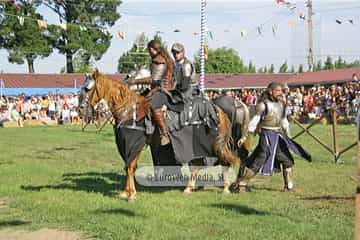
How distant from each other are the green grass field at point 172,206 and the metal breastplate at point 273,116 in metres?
1.12

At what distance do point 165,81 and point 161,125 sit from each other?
707mm

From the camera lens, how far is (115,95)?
30.3 ft

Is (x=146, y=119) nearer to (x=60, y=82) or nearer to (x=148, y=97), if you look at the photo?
(x=148, y=97)

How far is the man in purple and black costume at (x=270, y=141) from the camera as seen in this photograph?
31.9 feet

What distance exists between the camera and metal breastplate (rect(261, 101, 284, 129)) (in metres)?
9.72

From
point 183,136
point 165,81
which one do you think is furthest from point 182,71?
point 183,136

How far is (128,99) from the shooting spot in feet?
30.4

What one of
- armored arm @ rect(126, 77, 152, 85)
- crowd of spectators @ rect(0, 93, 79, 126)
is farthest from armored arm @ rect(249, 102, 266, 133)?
crowd of spectators @ rect(0, 93, 79, 126)

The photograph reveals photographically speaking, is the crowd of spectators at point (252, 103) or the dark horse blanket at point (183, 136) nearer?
the dark horse blanket at point (183, 136)

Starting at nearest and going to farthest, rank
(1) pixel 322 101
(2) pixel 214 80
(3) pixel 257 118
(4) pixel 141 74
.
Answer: (4) pixel 141 74
(3) pixel 257 118
(1) pixel 322 101
(2) pixel 214 80

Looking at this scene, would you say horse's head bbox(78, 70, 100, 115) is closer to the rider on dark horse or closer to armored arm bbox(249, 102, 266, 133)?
the rider on dark horse

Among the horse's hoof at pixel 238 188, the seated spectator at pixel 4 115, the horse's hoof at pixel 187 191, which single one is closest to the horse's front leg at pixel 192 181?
the horse's hoof at pixel 187 191

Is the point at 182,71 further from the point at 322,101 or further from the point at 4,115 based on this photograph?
the point at 4,115

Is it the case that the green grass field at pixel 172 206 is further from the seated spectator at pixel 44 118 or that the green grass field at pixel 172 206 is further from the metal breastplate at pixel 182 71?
the seated spectator at pixel 44 118
